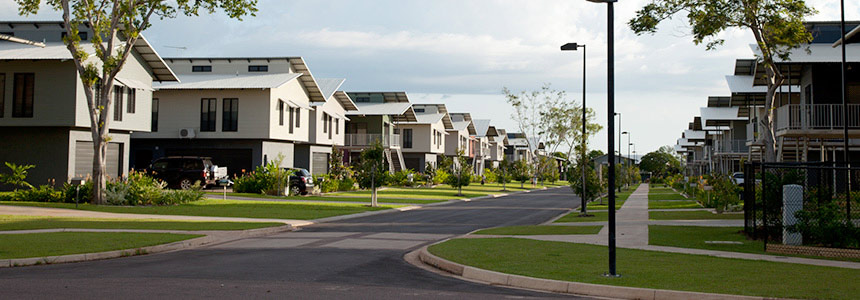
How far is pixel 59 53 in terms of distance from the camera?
3145cm

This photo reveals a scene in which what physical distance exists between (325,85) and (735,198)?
1372 inches

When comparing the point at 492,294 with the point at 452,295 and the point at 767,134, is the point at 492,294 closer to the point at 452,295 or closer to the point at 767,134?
the point at 452,295

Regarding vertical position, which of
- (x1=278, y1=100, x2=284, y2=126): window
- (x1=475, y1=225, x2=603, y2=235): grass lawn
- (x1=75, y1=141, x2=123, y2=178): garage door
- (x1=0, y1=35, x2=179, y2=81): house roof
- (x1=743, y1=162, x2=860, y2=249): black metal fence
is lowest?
(x1=475, y1=225, x2=603, y2=235): grass lawn

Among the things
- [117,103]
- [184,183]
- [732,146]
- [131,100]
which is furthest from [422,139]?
[117,103]

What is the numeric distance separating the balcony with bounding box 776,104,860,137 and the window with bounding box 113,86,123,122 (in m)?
28.3

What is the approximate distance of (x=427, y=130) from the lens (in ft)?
235

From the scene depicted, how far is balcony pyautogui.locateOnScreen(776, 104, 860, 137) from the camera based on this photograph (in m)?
25.6

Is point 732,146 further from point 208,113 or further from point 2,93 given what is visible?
point 2,93

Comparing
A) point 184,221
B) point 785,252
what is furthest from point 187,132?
point 785,252

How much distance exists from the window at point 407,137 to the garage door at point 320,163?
1675cm

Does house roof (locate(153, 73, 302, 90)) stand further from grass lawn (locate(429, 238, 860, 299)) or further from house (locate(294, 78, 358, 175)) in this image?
grass lawn (locate(429, 238, 860, 299))

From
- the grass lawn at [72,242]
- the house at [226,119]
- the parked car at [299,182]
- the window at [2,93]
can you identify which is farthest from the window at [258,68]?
the grass lawn at [72,242]

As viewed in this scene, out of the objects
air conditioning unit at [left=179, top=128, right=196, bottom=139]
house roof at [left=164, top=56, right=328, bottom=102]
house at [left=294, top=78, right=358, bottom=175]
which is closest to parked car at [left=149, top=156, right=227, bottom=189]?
air conditioning unit at [left=179, top=128, right=196, bottom=139]

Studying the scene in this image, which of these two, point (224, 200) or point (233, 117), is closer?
point (224, 200)
